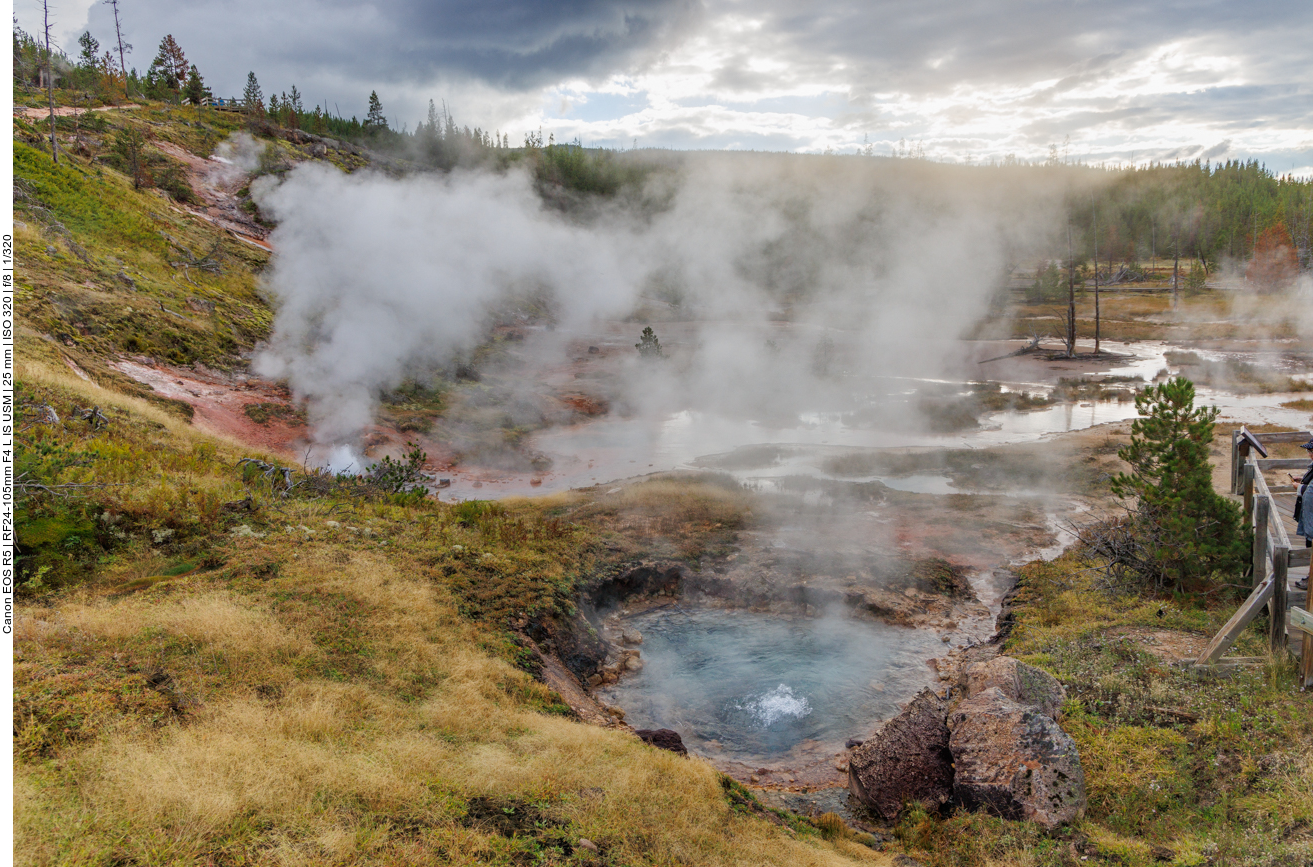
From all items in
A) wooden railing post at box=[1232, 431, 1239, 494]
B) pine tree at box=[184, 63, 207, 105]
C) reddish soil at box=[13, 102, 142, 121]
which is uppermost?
pine tree at box=[184, 63, 207, 105]

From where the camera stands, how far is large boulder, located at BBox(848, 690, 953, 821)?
281 inches

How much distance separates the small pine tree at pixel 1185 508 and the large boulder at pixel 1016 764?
4.69 meters

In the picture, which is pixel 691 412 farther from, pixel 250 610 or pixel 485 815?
pixel 485 815

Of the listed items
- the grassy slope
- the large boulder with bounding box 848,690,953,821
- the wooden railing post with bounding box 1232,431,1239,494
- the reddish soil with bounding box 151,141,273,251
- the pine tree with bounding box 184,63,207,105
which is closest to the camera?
the grassy slope

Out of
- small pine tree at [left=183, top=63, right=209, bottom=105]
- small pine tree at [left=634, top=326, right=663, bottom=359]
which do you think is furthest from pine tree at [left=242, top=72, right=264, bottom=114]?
small pine tree at [left=634, top=326, right=663, bottom=359]

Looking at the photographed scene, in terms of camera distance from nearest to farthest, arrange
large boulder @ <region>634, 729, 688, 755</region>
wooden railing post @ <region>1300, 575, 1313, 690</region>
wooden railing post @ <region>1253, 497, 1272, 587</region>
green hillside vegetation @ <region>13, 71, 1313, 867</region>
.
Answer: green hillside vegetation @ <region>13, 71, 1313, 867</region> < wooden railing post @ <region>1300, 575, 1313, 690</region> < large boulder @ <region>634, 729, 688, 755</region> < wooden railing post @ <region>1253, 497, 1272, 587</region>

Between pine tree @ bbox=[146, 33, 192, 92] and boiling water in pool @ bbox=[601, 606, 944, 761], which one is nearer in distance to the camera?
boiling water in pool @ bbox=[601, 606, 944, 761]

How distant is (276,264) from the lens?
107 feet

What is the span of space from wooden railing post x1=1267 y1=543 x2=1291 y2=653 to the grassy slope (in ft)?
16.6

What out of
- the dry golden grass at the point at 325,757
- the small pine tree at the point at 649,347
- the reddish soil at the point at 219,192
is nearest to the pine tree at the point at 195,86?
the reddish soil at the point at 219,192

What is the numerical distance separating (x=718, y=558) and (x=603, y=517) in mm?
3557

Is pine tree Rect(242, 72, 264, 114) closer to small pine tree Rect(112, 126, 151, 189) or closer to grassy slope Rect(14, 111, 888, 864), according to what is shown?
small pine tree Rect(112, 126, 151, 189)

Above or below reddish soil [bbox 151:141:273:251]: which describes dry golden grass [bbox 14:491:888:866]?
below

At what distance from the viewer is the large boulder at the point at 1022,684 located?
7.50 m
